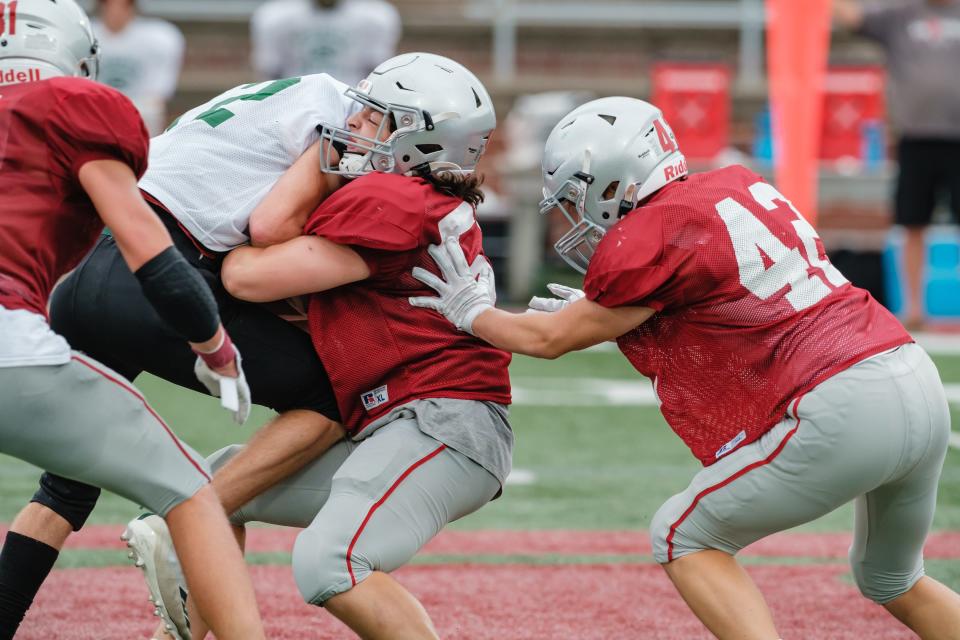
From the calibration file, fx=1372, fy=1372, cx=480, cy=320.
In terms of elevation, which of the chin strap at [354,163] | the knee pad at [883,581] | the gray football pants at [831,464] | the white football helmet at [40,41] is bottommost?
the knee pad at [883,581]

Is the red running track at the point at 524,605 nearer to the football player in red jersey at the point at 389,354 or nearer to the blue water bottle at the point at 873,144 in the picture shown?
the football player in red jersey at the point at 389,354

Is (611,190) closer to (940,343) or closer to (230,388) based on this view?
(230,388)

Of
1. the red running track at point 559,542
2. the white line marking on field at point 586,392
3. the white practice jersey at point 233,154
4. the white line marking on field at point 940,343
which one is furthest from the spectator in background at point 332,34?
the white practice jersey at point 233,154

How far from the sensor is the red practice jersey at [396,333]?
3.01 metres

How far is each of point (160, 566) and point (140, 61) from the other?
20.8 feet

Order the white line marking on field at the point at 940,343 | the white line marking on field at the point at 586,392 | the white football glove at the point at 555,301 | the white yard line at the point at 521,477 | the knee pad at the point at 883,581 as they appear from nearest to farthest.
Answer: the knee pad at the point at 883,581
the white football glove at the point at 555,301
the white yard line at the point at 521,477
the white line marking on field at the point at 586,392
the white line marking on field at the point at 940,343

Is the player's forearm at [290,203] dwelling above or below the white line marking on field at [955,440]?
above

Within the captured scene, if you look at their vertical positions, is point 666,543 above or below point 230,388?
below

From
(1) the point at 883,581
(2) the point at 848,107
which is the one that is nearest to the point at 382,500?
(1) the point at 883,581

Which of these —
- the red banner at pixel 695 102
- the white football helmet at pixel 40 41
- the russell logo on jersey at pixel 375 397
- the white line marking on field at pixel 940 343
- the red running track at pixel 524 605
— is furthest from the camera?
the red banner at pixel 695 102

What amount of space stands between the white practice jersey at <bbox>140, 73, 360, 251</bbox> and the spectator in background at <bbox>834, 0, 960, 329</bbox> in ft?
19.8

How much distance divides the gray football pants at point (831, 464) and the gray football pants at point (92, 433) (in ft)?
3.32

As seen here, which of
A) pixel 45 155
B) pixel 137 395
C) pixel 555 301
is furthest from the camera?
pixel 555 301

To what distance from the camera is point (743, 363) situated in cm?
280
